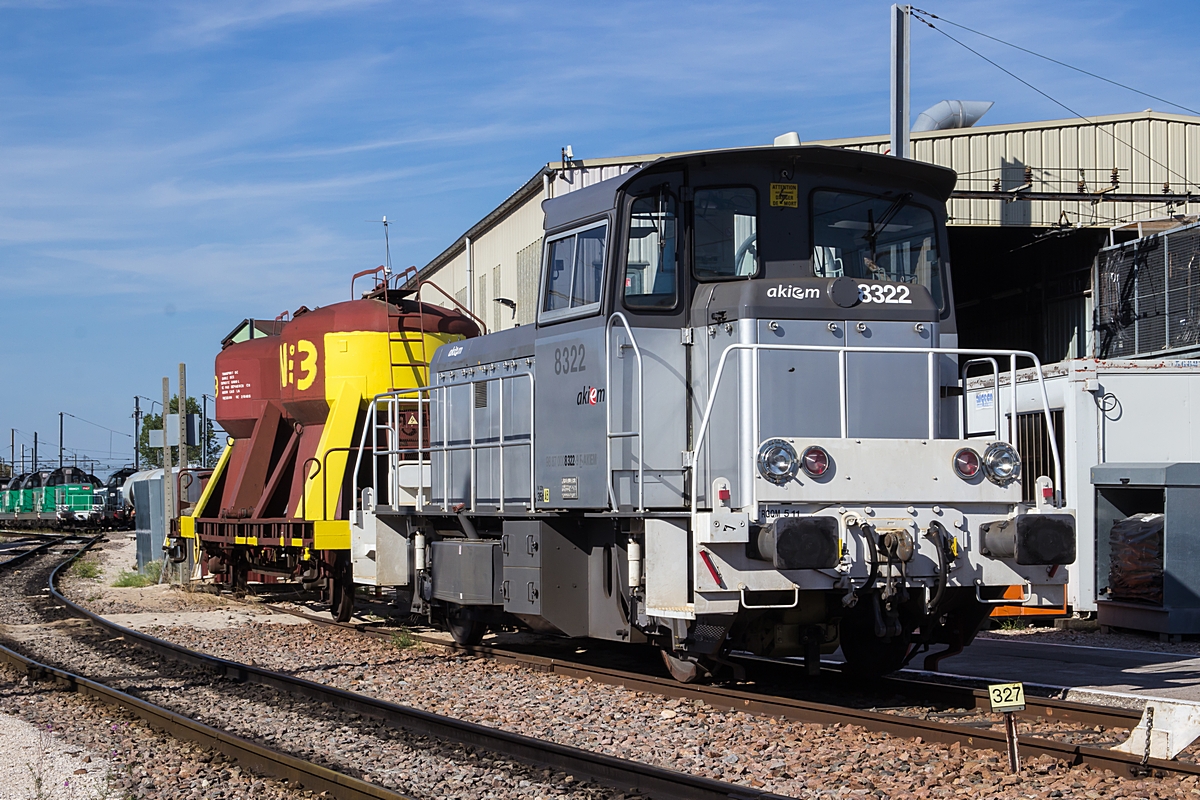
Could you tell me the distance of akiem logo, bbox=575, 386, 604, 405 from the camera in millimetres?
8320

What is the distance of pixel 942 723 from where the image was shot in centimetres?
697

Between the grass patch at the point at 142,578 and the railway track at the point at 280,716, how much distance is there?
7868 mm

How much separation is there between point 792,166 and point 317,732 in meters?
4.92

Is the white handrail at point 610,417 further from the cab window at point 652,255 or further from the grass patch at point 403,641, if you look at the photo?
the grass patch at point 403,641

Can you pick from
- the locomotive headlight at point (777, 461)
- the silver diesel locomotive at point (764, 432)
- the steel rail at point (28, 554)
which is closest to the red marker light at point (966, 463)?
the silver diesel locomotive at point (764, 432)

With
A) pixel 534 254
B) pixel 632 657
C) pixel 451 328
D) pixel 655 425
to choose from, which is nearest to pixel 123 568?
pixel 534 254

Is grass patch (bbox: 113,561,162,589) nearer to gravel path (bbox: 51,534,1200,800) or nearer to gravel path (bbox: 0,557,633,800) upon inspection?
gravel path (bbox: 0,557,633,800)

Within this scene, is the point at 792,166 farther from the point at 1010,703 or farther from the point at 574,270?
the point at 1010,703

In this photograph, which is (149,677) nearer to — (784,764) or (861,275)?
(784,764)

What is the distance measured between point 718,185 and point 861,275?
47.2 inches

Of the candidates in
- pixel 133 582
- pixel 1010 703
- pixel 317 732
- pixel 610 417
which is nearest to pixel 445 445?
pixel 610 417

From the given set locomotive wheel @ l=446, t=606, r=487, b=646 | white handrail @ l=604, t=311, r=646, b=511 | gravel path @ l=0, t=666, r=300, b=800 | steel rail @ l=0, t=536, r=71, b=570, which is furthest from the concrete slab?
steel rail @ l=0, t=536, r=71, b=570

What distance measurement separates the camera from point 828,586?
23.5ft

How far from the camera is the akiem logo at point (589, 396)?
832 cm
